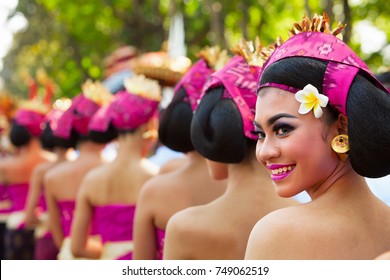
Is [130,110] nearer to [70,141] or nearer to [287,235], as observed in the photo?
[70,141]

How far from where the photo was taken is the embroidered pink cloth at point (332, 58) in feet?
7.48

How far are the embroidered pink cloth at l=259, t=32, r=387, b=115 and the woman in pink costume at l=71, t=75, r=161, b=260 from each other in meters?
2.97

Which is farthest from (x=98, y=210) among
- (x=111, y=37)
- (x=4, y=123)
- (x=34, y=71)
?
(x=34, y=71)

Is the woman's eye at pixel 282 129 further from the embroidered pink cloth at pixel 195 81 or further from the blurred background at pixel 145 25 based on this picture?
the blurred background at pixel 145 25

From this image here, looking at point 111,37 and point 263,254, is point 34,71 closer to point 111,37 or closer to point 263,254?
point 111,37

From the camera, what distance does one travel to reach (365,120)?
2.20 m

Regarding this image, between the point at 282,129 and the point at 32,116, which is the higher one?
the point at 282,129

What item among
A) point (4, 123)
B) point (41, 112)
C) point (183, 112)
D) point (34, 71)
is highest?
point (183, 112)

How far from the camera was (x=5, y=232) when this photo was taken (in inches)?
372

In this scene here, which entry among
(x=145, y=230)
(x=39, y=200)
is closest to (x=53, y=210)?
(x=39, y=200)

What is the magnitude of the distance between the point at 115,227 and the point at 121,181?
0.34m

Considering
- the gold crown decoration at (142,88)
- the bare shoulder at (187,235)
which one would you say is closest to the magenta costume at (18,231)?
the gold crown decoration at (142,88)

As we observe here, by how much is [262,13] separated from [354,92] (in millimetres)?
11603
